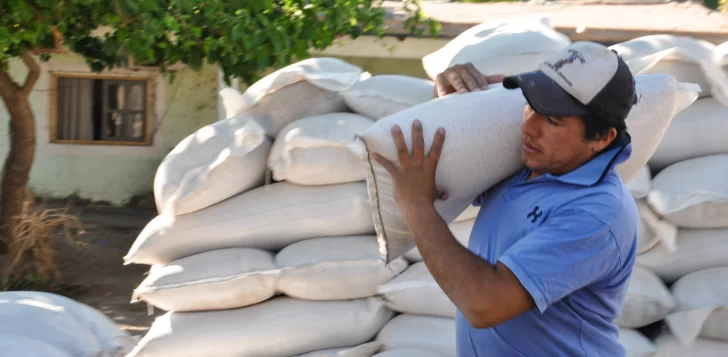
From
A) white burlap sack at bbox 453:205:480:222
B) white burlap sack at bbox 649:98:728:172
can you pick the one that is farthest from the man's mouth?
white burlap sack at bbox 649:98:728:172

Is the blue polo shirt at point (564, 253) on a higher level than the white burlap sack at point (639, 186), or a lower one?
higher

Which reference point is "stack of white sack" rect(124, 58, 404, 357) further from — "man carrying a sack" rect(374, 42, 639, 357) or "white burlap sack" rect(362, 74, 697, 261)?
"man carrying a sack" rect(374, 42, 639, 357)

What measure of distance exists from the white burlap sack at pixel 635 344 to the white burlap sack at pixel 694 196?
0.42 metres

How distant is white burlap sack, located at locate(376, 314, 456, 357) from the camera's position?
2760mm

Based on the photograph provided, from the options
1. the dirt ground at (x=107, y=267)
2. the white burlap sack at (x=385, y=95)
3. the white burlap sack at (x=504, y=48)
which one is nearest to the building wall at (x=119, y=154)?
the dirt ground at (x=107, y=267)

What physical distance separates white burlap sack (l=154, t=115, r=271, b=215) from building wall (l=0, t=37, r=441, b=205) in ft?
20.3

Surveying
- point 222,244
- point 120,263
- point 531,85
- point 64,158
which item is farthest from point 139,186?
point 531,85

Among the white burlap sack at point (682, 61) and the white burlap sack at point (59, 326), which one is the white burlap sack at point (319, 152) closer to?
the white burlap sack at point (59, 326)

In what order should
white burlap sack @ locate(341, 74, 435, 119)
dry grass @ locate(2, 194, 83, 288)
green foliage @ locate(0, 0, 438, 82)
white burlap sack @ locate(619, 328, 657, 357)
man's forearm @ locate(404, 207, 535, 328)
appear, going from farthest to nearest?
dry grass @ locate(2, 194, 83, 288) < green foliage @ locate(0, 0, 438, 82) < white burlap sack @ locate(341, 74, 435, 119) < white burlap sack @ locate(619, 328, 657, 357) < man's forearm @ locate(404, 207, 535, 328)

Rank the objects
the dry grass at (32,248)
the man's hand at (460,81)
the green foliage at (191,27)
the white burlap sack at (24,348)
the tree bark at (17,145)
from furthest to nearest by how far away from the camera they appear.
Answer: the tree bark at (17,145), the dry grass at (32,248), the green foliage at (191,27), the white burlap sack at (24,348), the man's hand at (460,81)

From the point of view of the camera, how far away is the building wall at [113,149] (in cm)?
900

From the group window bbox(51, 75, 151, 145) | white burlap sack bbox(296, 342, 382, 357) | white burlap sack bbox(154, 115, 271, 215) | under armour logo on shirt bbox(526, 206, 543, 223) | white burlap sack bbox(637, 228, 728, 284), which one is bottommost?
window bbox(51, 75, 151, 145)

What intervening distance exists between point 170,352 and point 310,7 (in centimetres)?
Result: 310

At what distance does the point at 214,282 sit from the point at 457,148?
1.26 metres
